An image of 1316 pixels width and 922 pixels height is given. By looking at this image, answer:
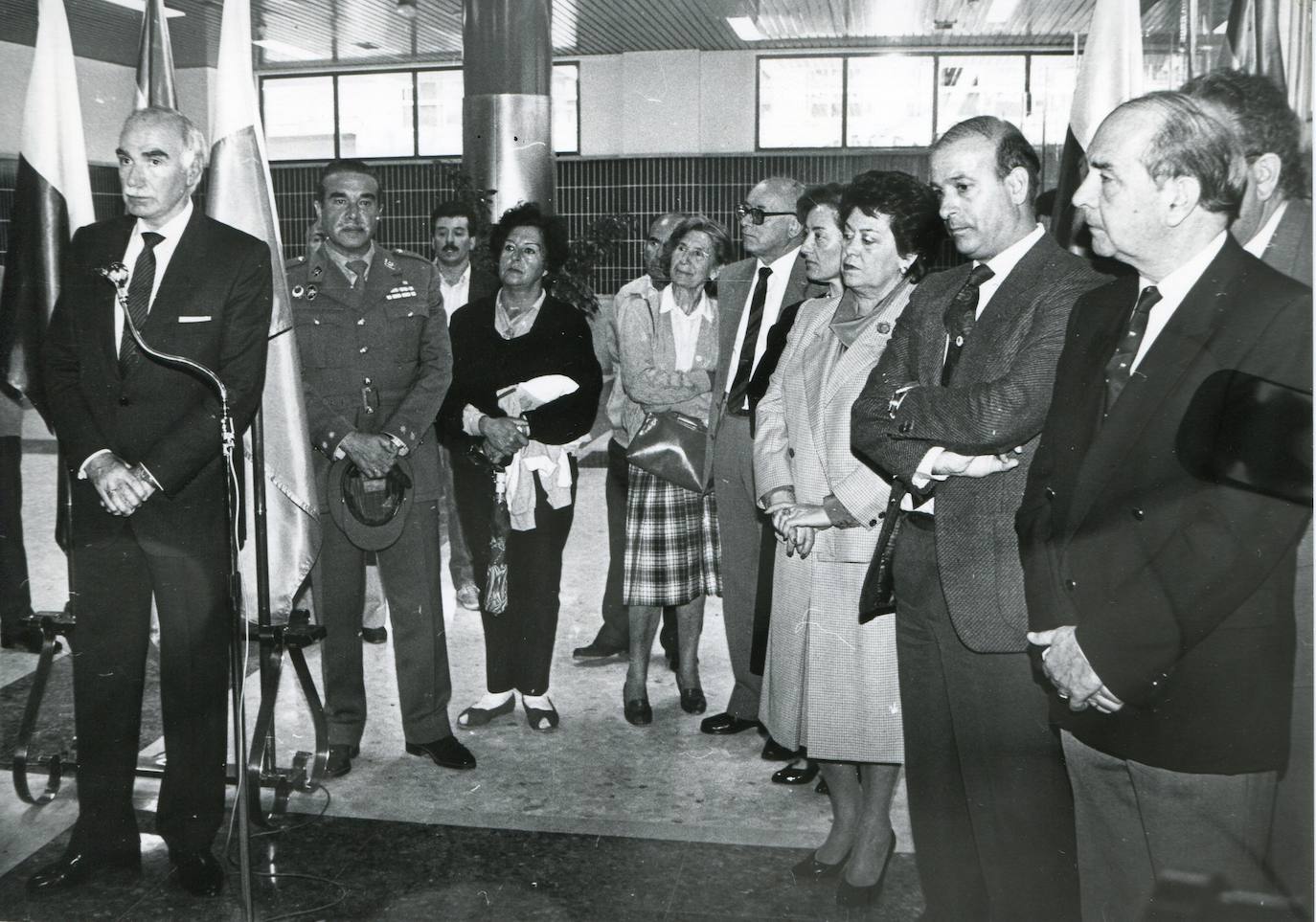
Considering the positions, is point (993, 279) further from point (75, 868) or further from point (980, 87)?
point (75, 868)

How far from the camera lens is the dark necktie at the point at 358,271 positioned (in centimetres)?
337

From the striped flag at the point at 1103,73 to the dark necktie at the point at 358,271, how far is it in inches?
72.1

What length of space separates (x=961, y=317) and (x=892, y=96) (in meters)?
0.84

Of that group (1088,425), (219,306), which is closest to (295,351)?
(219,306)

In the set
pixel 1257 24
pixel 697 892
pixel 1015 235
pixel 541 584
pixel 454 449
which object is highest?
pixel 1257 24

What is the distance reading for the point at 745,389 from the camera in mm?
3506

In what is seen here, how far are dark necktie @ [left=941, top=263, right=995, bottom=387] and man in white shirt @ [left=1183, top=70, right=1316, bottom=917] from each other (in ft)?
1.65

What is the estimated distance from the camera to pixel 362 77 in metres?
3.08

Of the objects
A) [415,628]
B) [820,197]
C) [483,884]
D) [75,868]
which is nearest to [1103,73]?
[820,197]

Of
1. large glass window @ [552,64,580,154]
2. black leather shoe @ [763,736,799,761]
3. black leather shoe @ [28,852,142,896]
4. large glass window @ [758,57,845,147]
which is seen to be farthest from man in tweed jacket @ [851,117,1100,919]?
black leather shoe @ [28,852,142,896]

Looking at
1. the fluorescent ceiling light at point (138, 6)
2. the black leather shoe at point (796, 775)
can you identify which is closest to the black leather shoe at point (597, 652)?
the black leather shoe at point (796, 775)

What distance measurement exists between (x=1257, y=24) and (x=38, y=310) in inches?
100

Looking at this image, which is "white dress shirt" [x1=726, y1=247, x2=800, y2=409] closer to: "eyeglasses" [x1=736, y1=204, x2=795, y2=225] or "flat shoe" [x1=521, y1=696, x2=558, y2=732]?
"eyeglasses" [x1=736, y1=204, x2=795, y2=225]

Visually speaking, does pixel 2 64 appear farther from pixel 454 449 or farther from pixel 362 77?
pixel 454 449
